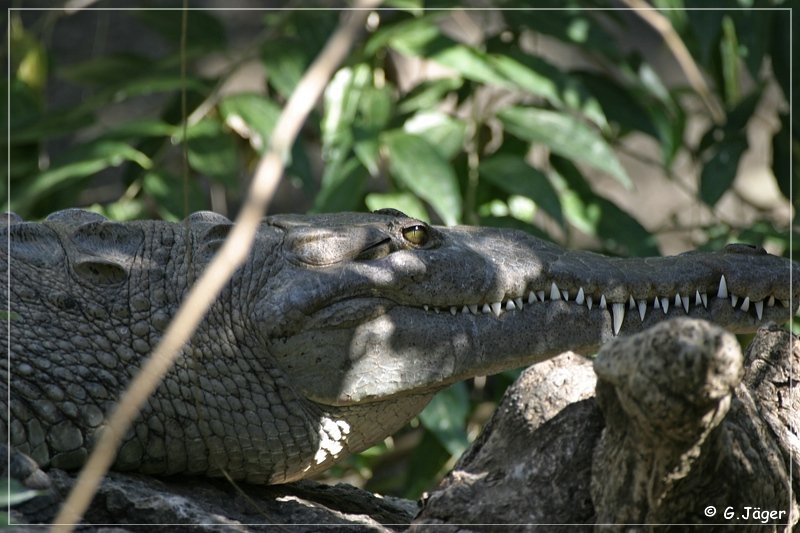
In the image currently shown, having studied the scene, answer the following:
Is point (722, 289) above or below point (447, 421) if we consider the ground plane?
above

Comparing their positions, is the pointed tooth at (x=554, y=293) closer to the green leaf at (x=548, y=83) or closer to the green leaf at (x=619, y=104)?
the green leaf at (x=548, y=83)

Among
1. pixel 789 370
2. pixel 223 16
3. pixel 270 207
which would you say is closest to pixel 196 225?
pixel 789 370

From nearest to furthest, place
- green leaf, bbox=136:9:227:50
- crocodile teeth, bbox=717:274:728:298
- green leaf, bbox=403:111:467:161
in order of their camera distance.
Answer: crocodile teeth, bbox=717:274:728:298
green leaf, bbox=403:111:467:161
green leaf, bbox=136:9:227:50

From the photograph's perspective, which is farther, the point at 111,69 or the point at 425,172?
the point at 111,69

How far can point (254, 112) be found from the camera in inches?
171

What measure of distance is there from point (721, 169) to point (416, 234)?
90.7 inches

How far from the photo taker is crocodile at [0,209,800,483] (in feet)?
7.98

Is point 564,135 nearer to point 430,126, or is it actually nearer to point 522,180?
point 522,180

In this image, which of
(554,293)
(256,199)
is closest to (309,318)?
(554,293)

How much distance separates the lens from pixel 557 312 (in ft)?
8.52

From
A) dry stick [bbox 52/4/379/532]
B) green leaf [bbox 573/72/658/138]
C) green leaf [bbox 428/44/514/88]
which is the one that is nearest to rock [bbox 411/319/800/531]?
dry stick [bbox 52/4/379/532]

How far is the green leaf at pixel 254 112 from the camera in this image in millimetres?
4266

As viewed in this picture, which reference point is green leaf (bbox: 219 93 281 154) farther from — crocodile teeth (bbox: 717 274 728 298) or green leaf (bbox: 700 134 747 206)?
crocodile teeth (bbox: 717 274 728 298)

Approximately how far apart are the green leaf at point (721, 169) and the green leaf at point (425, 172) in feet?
3.78
